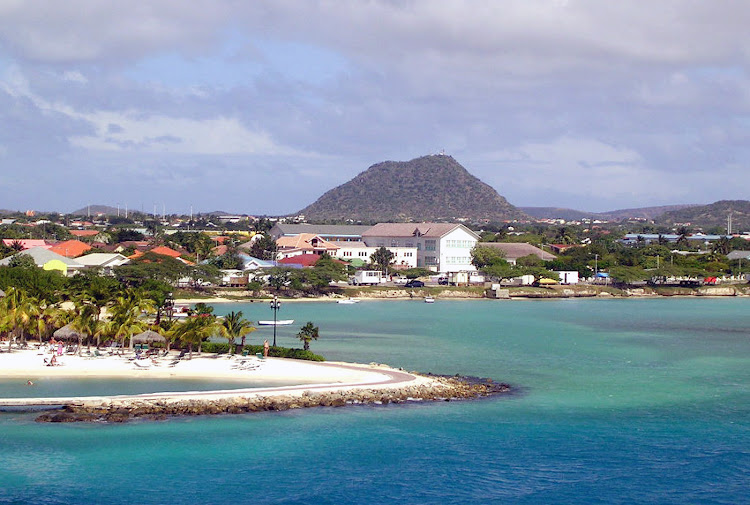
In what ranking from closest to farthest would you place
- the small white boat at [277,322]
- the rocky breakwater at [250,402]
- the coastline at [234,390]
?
the rocky breakwater at [250,402], the coastline at [234,390], the small white boat at [277,322]

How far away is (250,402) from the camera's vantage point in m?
36.8

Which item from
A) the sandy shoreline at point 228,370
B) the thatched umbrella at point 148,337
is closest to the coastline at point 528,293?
the thatched umbrella at point 148,337

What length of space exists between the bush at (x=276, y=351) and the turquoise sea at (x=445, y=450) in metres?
4.11

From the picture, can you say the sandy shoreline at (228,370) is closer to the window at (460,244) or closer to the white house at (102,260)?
the white house at (102,260)

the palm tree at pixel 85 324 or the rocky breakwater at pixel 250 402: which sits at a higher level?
the palm tree at pixel 85 324

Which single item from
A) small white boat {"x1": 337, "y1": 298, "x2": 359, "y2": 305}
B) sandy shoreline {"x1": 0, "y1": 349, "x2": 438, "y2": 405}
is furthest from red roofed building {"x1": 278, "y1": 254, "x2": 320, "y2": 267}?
sandy shoreline {"x1": 0, "y1": 349, "x2": 438, "y2": 405}

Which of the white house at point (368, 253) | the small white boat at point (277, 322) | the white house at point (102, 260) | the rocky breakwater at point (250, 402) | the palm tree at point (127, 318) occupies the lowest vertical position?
the rocky breakwater at point (250, 402)

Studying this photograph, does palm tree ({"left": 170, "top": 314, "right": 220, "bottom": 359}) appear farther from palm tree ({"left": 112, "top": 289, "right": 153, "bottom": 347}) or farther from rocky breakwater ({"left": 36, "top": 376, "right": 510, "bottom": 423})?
rocky breakwater ({"left": 36, "top": 376, "right": 510, "bottom": 423})

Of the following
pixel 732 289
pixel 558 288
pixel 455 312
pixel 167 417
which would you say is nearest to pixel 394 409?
pixel 167 417

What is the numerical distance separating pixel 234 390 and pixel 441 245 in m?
90.7

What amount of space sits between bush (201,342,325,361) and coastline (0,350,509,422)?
3.20ft

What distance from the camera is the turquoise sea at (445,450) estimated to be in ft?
90.6

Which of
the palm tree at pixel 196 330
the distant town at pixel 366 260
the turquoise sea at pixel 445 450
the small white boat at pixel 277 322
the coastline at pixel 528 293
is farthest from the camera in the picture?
the distant town at pixel 366 260

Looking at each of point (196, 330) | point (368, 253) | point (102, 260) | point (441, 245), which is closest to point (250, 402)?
point (196, 330)
